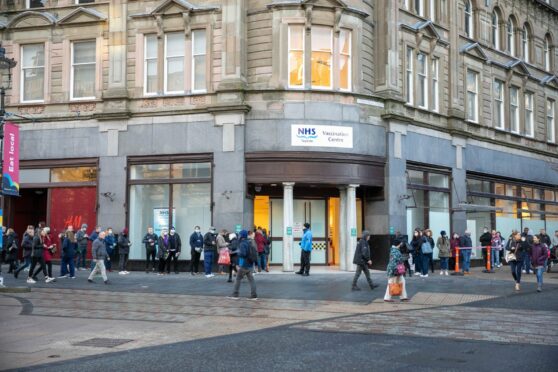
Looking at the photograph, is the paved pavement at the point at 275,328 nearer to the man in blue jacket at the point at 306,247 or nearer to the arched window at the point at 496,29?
the man in blue jacket at the point at 306,247

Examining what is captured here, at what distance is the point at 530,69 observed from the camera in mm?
40688

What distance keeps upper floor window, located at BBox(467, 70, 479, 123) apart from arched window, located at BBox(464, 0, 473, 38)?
84.3 inches

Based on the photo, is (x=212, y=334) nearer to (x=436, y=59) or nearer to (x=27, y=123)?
(x=27, y=123)

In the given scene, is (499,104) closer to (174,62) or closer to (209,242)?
(174,62)

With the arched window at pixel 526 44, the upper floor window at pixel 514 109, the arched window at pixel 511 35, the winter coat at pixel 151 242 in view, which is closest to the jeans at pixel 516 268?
the winter coat at pixel 151 242

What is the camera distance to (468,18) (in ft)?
116

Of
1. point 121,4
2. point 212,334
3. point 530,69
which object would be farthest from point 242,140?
point 530,69

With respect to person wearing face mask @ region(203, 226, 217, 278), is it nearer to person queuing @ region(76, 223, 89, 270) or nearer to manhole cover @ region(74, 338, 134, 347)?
person queuing @ region(76, 223, 89, 270)

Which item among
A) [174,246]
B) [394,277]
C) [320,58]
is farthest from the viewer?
[320,58]

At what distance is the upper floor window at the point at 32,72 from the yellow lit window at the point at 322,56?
1227 centimetres

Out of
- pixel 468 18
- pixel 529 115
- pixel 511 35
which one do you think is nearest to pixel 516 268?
pixel 468 18

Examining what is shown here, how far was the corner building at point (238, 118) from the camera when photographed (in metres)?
26.3

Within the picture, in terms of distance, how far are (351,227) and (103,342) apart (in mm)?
16517

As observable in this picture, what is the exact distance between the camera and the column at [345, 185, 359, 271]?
2655cm
